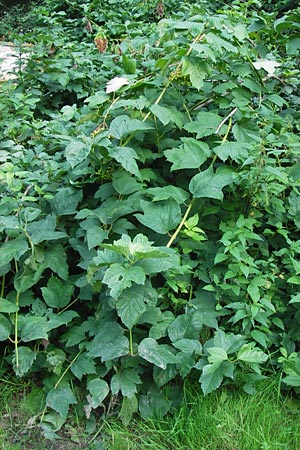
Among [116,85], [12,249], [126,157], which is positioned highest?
[116,85]

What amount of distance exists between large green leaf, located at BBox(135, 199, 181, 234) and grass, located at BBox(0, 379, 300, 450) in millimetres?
638

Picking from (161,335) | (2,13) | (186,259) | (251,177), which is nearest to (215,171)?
(251,177)

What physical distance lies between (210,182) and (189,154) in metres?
0.16

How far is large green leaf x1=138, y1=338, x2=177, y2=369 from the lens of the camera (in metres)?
1.81

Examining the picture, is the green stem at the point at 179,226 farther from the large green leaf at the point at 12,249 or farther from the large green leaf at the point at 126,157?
the large green leaf at the point at 12,249

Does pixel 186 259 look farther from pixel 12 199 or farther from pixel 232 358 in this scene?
pixel 12 199

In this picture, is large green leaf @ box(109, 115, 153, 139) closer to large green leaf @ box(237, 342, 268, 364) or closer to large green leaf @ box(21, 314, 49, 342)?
large green leaf @ box(21, 314, 49, 342)

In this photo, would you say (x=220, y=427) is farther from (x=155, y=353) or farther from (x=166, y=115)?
(x=166, y=115)

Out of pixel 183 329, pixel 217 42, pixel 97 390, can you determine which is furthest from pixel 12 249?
pixel 217 42

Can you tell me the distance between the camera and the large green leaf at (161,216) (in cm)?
203

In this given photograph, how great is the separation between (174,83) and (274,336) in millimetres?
1277

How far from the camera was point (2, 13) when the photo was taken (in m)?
10.0

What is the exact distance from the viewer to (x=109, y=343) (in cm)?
186

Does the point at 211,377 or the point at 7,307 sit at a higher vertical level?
the point at 7,307
